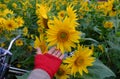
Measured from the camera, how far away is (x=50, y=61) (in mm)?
1387

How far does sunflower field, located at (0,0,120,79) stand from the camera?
1356 millimetres

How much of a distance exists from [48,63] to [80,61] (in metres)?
0.14

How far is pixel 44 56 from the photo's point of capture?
4.58 feet

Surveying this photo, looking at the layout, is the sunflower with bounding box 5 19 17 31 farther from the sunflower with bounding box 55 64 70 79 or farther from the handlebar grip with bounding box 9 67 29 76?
the sunflower with bounding box 55 64 70 79

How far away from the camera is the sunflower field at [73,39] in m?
1.36

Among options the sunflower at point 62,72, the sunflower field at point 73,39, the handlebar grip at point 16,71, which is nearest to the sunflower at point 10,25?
the sunflower field at point 73,39

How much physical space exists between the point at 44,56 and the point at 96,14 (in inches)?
42.7

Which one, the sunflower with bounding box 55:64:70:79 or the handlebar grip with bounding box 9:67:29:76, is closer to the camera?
the sunflower with bounding box 55:64:70:79

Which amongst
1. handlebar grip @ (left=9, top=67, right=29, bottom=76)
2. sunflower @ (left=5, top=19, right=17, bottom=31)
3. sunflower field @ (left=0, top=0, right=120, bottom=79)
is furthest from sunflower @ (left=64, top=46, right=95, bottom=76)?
sunflower @ (left=5, top=19, right=17, bottom=31)

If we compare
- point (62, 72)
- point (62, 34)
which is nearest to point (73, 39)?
point (62, 34)

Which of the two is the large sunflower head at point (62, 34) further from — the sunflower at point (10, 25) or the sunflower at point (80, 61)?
the sunflower at point (10, 25)

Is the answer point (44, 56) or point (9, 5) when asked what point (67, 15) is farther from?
point (9, 5)

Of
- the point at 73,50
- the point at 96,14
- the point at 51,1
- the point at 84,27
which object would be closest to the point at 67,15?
the point at 73,50

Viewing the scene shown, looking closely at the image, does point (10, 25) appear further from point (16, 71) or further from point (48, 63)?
point (48, 63)
